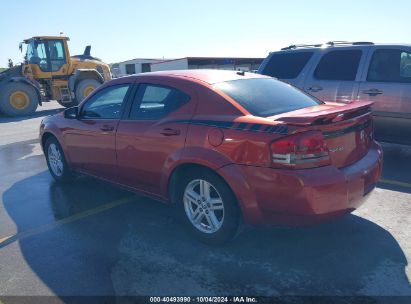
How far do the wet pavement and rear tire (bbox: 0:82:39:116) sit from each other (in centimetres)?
1181

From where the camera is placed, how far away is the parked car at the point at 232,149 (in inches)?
118

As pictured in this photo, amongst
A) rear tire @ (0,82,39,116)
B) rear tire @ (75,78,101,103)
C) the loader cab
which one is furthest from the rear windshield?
the loader cab

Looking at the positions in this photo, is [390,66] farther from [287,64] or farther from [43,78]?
[43,78]

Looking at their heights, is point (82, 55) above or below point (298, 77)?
above

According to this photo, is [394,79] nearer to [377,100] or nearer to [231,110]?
[377,100]

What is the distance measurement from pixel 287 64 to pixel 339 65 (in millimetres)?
986

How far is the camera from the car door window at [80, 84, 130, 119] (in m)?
4.42

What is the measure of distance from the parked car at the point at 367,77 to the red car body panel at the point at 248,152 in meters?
2.35

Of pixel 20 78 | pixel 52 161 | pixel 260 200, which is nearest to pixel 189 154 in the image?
pixel 260 200

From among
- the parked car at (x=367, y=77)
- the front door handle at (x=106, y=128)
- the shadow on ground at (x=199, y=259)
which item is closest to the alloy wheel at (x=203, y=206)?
the shadow on ground at (x=199, y=259)

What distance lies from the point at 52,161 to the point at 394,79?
5516 mm

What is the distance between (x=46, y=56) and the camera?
16.1 metres

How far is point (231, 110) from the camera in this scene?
336cm

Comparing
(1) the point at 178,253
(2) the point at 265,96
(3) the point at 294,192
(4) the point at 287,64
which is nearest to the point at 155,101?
(2) the point at 265,96
